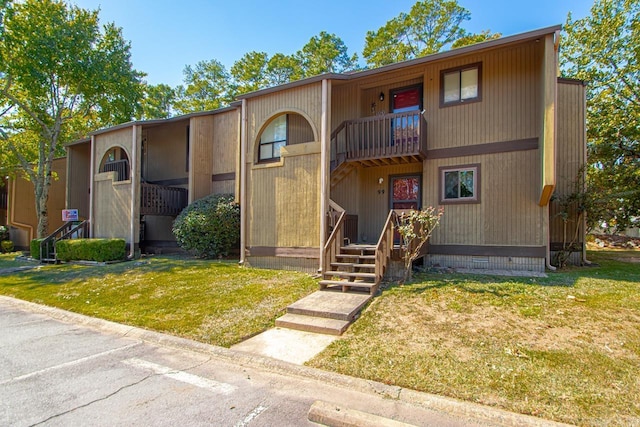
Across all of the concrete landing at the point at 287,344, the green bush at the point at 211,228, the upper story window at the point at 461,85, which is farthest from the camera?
the green bush at the point at 211,228

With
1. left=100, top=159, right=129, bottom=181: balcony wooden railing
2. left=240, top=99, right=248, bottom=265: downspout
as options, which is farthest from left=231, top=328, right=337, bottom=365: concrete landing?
left=100, top=159, right=129, bottom=181: balcony wooden railing

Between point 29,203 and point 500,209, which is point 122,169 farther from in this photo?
point 500,209

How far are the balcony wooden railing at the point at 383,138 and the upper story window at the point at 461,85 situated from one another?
1129 millimetres

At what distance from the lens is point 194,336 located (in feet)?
18.4

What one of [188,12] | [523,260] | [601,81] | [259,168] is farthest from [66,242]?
[601,81]

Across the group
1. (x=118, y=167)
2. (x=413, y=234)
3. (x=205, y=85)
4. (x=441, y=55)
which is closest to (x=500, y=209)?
(x=413, y=234)

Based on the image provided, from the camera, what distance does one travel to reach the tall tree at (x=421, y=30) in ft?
77.6

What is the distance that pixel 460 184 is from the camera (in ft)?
33.3

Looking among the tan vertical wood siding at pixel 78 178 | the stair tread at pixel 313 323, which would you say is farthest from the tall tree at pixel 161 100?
the stair tread at pixel 313 323

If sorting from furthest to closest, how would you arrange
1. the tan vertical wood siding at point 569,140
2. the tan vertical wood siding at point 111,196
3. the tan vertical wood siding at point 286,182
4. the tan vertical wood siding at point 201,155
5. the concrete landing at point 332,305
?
the tan vertical wood siding at point 111,196 → the tan vertical wood siding at point 201,155 → the tan vertical wood siding at point 569,140 → the tan vertical wood siding at point 286,182 → the concrete landing at point 332,305

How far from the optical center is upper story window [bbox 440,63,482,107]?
396 inches

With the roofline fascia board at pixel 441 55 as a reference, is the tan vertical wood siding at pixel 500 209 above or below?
below

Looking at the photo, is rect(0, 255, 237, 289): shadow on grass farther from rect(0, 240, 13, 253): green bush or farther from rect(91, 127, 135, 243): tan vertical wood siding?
rect(0, 240, 13, 253): green bush

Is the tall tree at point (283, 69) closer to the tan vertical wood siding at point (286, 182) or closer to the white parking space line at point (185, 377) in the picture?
the tan vertical wood siding at point (286, 182)
